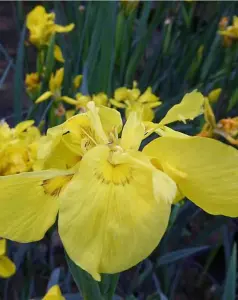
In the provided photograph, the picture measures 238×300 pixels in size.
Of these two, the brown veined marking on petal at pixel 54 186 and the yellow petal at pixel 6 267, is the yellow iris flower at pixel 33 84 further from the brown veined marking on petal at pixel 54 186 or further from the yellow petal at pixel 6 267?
the brown veined marking on petal at pixel 54 186

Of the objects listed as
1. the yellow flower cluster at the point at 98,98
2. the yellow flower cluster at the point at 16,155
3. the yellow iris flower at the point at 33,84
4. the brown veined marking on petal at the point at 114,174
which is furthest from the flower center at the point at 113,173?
the yellow iris flower at the point at 33,84

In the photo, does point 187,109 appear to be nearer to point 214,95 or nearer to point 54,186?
point 54,186

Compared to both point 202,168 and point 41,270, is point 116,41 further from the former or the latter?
point 202,168

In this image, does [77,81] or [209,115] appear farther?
[77,81]

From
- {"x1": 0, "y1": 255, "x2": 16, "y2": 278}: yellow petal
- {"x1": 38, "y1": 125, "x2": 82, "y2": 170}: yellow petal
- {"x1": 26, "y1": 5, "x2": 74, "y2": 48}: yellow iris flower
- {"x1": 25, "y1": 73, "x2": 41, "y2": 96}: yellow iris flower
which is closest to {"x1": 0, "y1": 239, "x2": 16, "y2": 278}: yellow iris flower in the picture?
{"x1": 0, "y1": 255, "x2": 16, "y2": 278}: yellow petal

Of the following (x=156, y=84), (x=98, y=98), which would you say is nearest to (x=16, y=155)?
(x=98, y=98)

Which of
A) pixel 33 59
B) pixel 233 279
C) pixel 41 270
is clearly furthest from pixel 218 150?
pixel 33 59
